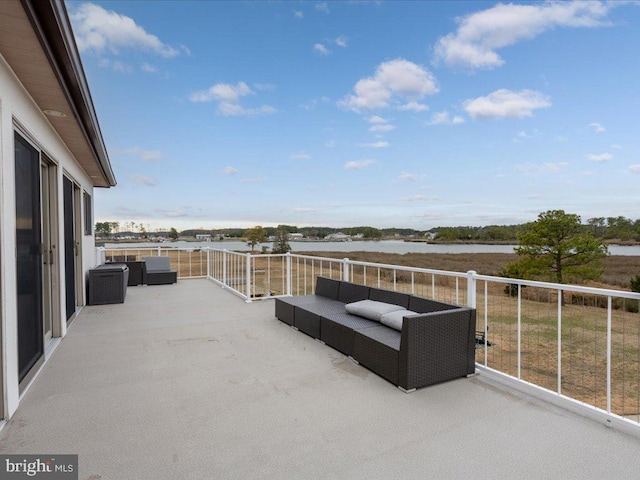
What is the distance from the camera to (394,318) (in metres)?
3.30

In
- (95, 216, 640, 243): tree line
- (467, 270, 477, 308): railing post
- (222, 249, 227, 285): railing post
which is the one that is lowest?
(222, 249, 227, 285): railing post

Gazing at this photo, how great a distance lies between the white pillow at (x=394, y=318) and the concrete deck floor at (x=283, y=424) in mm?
489

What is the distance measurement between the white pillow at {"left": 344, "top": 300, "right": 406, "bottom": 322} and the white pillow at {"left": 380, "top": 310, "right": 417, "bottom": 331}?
0.07 m

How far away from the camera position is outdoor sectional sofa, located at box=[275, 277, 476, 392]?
272cm

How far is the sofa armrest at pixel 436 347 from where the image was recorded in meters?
2.70

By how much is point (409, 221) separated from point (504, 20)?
16130 mm

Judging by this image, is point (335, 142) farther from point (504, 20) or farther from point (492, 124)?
point (504, 20)

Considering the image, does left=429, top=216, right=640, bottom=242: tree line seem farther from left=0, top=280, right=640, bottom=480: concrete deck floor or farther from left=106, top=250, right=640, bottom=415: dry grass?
left=0, top=280, right=640, bottom=480: concrete deck floor

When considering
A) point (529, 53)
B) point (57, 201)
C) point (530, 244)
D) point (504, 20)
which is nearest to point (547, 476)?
point (57, 201)

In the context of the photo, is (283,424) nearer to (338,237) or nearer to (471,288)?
(471,288)

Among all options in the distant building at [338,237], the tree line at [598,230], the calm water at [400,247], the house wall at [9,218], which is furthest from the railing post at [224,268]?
the tree line at [598,230]

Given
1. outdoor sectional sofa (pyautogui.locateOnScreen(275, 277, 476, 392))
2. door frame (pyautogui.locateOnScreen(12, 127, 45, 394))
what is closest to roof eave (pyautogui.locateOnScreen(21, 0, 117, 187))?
door frame (pyautogui.locateOnScreen(12, 127, 45, 394))

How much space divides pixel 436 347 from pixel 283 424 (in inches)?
51.3

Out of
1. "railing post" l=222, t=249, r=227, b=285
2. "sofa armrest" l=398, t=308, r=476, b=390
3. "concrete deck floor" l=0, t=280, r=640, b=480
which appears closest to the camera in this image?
"concrete deck floor" l=0, t=280, r=640, b=480
